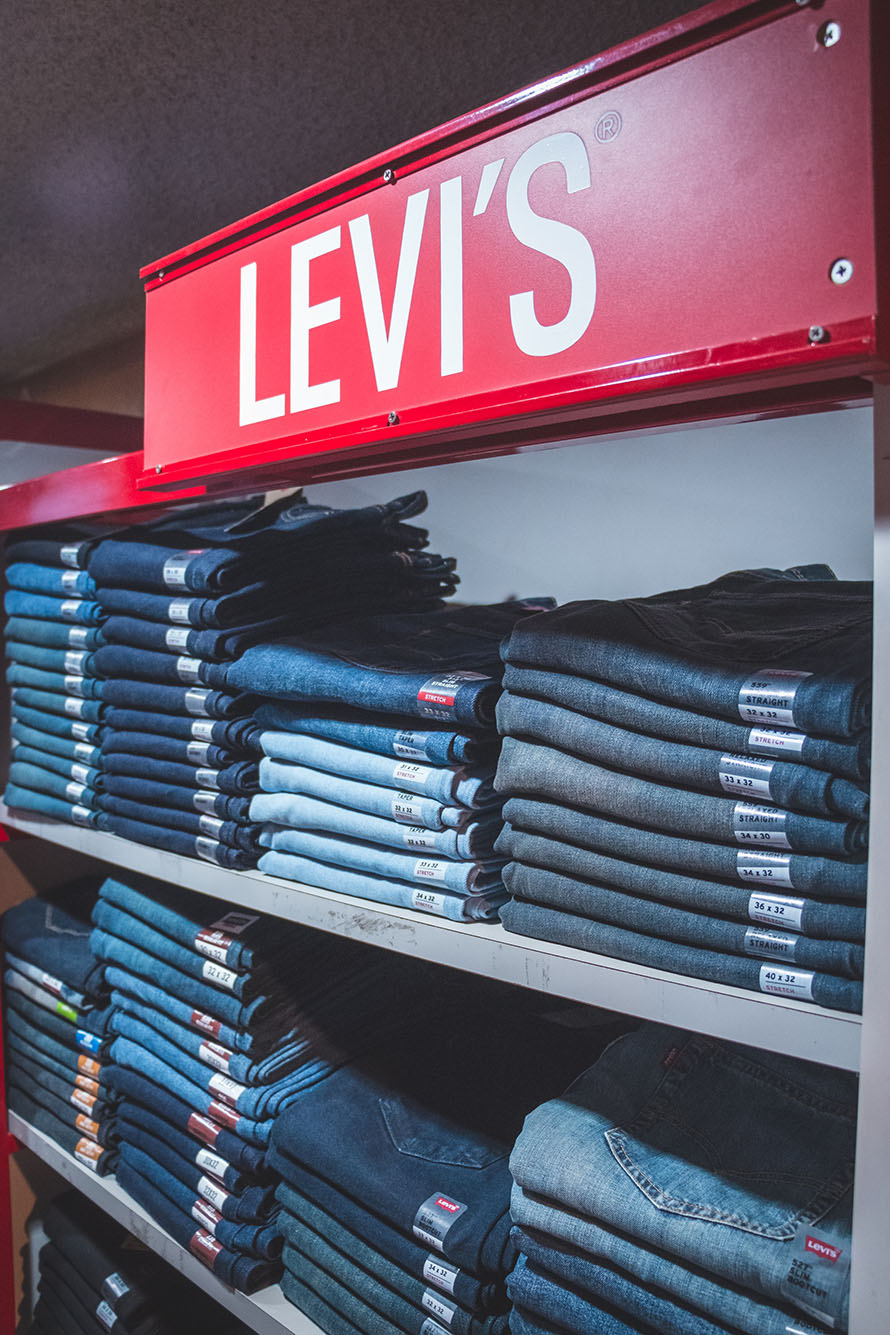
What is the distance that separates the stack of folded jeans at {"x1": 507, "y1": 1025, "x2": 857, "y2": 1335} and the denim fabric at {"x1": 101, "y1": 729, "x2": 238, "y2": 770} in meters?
0.64

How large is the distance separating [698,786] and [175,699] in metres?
0.85

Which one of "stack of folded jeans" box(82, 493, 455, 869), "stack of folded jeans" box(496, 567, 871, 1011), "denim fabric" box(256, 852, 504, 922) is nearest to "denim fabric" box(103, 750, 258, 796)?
"stack of folded jeans" box(82, 493, 455, 869)

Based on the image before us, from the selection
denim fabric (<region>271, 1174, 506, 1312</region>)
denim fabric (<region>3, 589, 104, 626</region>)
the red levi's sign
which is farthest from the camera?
denim fabric (<region>3, 589, 104, 626</region>)

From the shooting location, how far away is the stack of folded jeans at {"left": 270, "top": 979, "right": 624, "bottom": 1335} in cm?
105

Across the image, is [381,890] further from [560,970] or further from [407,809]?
[560,970]

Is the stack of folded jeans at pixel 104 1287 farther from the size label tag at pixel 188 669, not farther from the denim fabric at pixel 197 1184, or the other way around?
the size label tag at pixel 188 669

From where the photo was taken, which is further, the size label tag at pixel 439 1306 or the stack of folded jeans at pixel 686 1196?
the size label tag at pixel 439 1306

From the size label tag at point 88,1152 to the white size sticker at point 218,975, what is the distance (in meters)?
0.50

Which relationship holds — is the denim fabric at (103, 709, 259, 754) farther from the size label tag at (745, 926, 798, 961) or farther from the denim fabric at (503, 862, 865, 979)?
the size label tag at (745, 926, 798, 961)

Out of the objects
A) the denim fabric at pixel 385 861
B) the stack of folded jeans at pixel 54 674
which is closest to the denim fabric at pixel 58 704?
the stack of folded jeans at pixel 54 674

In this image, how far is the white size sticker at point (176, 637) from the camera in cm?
138

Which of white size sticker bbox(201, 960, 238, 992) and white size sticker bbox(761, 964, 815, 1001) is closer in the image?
white size sticker bbox(761, 964, 815, 1001)

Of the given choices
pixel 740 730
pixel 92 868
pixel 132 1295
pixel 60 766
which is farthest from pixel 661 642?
pixel 92 868

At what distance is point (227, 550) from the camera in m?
1.36
